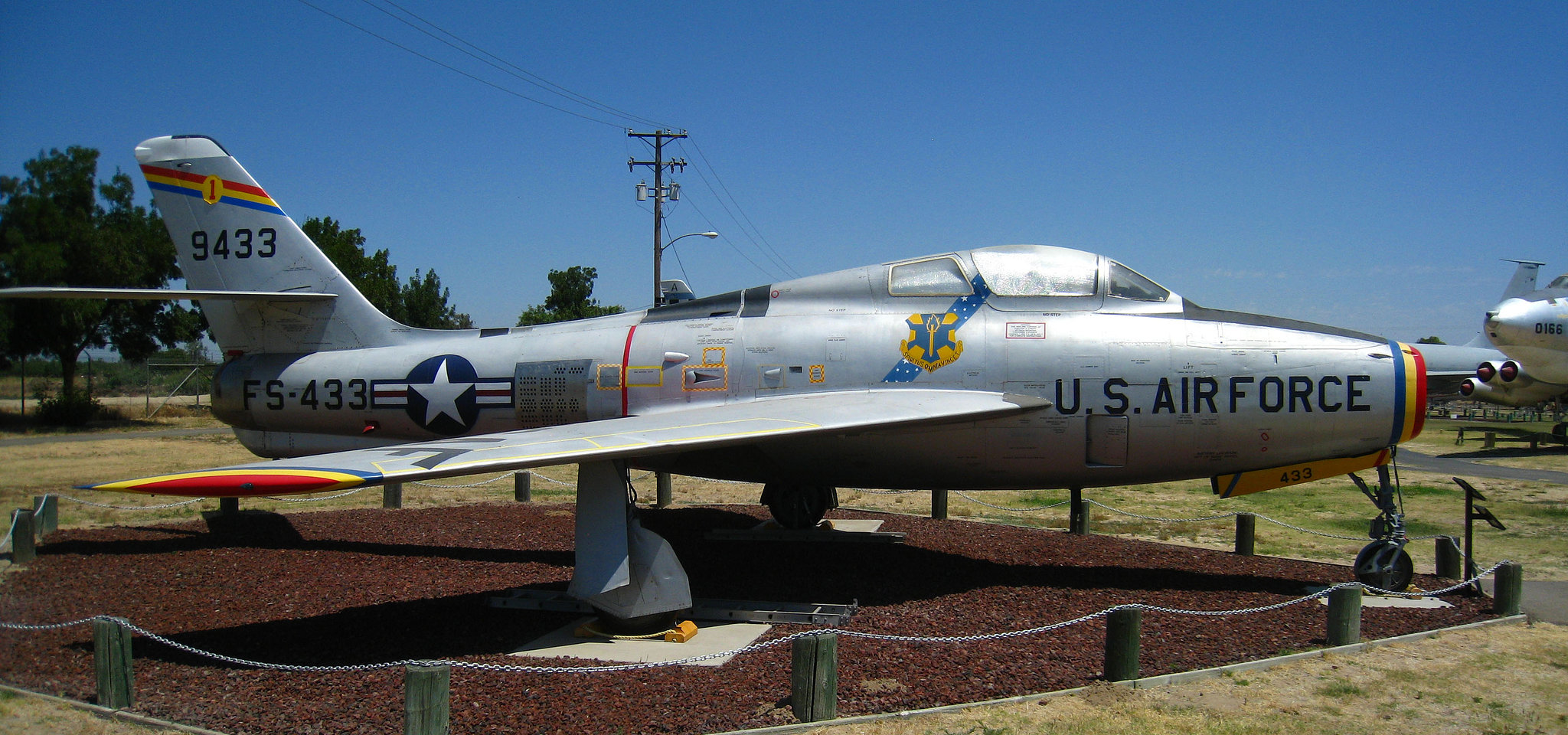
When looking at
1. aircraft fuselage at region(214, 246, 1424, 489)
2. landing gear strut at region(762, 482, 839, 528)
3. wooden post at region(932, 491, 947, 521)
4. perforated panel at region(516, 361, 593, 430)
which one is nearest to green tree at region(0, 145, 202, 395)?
aircraft fuselage at region(214, 246, 1424, 489)

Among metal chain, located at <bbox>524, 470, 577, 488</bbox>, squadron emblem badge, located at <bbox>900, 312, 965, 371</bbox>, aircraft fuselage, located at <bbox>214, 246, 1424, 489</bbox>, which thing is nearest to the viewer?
aircraft fuselage, located at <bbox>214, 246, 1424, 489</bbox>

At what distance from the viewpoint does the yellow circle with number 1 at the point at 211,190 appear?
1056 centimetres

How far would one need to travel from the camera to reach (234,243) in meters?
10.6

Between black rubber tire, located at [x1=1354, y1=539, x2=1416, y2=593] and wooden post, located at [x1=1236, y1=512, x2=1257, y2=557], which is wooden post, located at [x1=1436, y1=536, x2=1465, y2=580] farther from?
wooden post, located at [x1=1236, y1=512, x2=1257, y2=557]

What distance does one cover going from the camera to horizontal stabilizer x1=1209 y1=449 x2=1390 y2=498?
27.8ft

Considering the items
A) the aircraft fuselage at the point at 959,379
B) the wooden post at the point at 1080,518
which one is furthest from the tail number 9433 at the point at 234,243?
the wooden post at the point at 1080,518

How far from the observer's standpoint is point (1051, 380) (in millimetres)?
8484

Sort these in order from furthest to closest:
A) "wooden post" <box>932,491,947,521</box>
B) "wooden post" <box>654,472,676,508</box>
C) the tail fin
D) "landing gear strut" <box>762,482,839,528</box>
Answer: "wooden post" <box>654,472,676,508</box>
"wooden post" <box>932,491,947,521</box>
"landing gear strut" <box>762,482,839,528</box>
the tail fin

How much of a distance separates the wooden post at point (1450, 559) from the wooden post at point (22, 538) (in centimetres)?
1485

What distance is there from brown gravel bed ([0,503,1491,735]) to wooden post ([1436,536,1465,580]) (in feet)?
1.05

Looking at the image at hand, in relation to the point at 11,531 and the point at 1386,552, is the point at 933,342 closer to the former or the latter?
the point at 1386,552

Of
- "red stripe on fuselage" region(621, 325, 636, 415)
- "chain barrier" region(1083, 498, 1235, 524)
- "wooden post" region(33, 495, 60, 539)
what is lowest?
"chain barrier" region(1083, 498, 1235, 524)

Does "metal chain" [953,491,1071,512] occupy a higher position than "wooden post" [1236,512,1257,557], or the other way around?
"wooden post" [1236,512,1257,557]

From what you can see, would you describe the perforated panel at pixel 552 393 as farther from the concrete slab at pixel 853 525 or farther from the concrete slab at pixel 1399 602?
the concrete slab at pixel 1399 602
